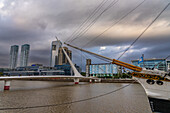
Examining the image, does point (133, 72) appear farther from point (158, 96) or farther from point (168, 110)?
point (168, 110)

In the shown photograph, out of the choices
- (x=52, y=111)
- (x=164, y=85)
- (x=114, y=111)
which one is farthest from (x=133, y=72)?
(x=52, y=111)

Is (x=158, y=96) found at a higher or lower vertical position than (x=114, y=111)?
higher

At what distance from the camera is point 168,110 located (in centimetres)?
793

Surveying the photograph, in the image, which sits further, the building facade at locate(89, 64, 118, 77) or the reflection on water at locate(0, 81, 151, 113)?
the building facade at locate(89, 64, 118, 77)

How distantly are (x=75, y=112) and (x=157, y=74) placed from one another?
700 centimetres

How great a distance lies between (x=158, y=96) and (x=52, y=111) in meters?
8.20

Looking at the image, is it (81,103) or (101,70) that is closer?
(81,103)

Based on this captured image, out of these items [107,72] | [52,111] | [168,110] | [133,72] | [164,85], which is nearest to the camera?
[168,110]

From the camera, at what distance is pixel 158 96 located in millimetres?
8523

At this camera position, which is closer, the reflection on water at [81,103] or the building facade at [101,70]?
the reflection on water at [81,103]

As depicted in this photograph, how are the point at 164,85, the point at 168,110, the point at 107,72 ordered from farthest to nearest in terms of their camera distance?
the point at 107,72 → the point at 164,85 → the point at 168,110

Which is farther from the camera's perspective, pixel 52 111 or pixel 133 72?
pixel 133 72

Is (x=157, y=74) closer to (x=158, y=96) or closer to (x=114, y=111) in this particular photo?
(x=158, y=96)

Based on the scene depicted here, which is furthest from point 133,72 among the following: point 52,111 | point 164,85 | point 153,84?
point 52,111
